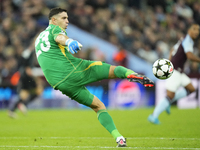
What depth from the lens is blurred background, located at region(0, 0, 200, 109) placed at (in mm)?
15711

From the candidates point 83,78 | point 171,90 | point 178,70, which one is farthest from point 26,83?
point 83,78

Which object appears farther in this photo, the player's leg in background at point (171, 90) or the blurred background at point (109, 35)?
the blurred background at point (109, 35)

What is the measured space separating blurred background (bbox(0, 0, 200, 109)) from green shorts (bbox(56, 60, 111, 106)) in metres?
9.55

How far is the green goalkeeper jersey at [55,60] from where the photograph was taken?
19.0ft

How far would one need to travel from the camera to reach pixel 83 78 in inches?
230

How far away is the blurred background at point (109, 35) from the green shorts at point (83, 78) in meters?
9.55

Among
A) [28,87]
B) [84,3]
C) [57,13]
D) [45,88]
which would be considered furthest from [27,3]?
[57,13]

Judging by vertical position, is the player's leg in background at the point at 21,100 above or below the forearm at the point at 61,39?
below

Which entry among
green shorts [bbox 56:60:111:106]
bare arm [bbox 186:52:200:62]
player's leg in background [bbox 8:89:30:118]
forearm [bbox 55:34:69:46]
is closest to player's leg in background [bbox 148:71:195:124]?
bare arm [bbox 186:52:200:62]

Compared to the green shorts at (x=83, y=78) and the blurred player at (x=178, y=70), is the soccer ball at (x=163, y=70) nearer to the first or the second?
the green shorts at (x=83, y=78)

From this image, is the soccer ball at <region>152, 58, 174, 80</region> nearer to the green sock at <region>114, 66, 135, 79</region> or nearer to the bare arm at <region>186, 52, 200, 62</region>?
the green sock at <region>114, 66, 135, 79</region>

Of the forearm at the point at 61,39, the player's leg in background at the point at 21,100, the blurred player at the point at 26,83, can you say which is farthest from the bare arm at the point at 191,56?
the player's leg in background at the point at 21,100

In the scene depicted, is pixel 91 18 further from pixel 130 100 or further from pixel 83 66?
pixel 83 66

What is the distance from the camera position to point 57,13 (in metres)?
5.97
